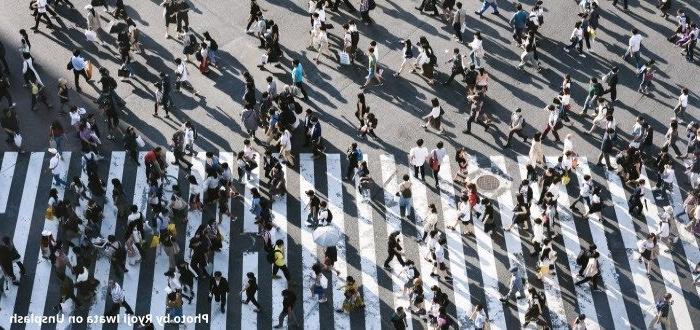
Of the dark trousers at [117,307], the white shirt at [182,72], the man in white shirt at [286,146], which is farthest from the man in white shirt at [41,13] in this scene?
the dark trousers at [117,307]

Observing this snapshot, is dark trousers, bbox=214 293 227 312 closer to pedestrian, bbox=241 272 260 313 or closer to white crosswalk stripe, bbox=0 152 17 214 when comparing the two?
pedestrian, bbox=241 272 260 313

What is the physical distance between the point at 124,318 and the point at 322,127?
371 inches

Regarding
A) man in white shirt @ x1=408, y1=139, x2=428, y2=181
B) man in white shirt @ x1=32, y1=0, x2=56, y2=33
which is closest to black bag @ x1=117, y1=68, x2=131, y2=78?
man in white shirt @ x1=32, y1=0, x2=56, y2=33

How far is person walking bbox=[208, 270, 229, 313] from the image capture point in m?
23.2

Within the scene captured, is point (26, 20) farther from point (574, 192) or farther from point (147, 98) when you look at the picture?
point (574, 192)

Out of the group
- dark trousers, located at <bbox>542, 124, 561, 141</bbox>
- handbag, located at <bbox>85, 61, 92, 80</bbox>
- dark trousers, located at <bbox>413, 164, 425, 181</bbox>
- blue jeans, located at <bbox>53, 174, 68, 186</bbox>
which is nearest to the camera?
A: blue jeans, located at <bbox>53, 174, 68, 186</bbox>

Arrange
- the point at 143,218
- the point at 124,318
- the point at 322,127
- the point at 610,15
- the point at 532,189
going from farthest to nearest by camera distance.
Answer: the point at 610,15, the point at 322,127, the point at 532,189, the point at 143,218, the point at 124,318

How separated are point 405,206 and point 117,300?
8.52m

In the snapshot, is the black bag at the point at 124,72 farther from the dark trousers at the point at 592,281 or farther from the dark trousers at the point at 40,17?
the dark trousers at the point at 592,281

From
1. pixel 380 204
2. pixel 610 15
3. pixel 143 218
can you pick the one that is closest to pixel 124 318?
pixel 143 218

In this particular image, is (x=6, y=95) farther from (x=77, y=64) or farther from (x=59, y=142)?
(x=59, y=142)

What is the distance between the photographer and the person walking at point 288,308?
2280cm

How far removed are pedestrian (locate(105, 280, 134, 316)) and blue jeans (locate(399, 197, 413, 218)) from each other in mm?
8059

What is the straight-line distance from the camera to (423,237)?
87.0ft
